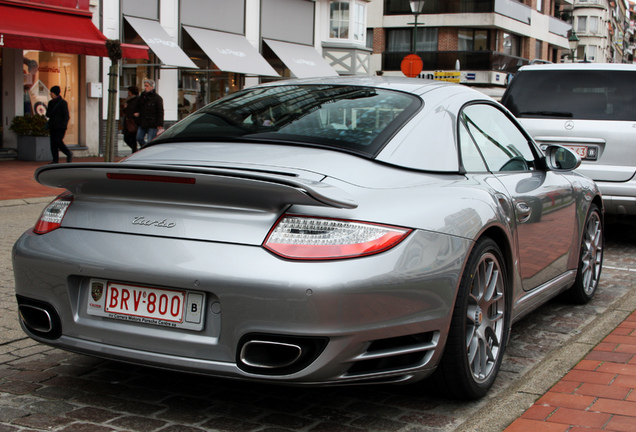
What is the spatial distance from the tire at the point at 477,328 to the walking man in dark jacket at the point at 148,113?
12803 millimetres

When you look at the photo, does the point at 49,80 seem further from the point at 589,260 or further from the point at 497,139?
the point at 497,139

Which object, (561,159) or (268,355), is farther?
(561,159)

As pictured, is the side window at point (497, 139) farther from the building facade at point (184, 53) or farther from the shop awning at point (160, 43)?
the shop awning at point (160, 43)

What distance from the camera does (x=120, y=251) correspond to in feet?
9.75

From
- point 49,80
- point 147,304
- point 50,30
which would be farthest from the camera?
point 49,80

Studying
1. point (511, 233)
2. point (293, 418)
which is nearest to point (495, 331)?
point (511, 233)

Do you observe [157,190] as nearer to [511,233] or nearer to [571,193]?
[511,233]

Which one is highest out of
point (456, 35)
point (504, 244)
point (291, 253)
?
point (456, 35)

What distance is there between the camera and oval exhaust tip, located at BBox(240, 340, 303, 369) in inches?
111

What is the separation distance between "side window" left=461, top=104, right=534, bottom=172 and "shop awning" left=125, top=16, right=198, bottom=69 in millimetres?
18118

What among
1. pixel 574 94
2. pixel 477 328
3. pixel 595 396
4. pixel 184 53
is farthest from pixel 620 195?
pixel 184 53

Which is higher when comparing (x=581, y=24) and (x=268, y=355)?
(x=581, y=24)

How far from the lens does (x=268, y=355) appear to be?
9.36ft

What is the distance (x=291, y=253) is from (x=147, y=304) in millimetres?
608
